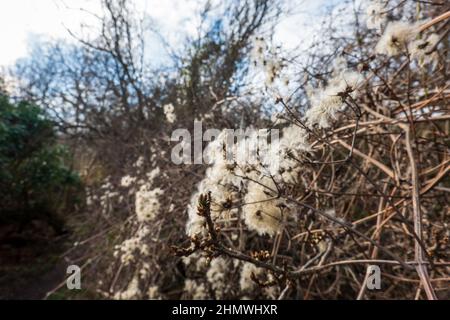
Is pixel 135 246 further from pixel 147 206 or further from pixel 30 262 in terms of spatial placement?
pixel 30 262

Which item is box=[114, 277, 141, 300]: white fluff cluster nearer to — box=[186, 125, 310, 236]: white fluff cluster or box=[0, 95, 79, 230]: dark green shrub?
box=[186, 125, 310, 236]: white fluff cluster

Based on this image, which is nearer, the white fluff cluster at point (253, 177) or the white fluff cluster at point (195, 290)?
the white fluff cluster at point (253, 177)

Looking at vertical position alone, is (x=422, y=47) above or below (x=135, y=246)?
above

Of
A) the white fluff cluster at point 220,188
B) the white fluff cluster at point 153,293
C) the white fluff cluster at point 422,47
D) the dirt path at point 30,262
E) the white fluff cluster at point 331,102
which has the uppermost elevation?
the white fluff cluster at point 422,47

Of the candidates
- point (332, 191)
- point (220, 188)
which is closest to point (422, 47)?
point (332, 191)

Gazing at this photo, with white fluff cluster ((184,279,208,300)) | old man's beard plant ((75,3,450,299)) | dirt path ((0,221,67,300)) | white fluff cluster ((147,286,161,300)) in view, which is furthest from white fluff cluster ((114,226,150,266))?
dirt path ((0,221,67,300))

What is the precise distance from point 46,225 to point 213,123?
277 inches

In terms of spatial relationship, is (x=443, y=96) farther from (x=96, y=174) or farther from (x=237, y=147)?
(x=96, y=174)

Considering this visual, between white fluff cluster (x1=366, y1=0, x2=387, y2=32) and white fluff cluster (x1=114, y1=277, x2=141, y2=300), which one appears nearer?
white fluff cluster (x1=366, y1=0, x2=387, y2=32)

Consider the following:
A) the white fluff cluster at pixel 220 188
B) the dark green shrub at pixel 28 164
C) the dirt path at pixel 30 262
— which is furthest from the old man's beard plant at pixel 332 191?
the dark green shrub at pixel 28 164

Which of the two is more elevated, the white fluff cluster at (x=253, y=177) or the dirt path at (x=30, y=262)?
the white fluff cluster at (x=253, y=177)

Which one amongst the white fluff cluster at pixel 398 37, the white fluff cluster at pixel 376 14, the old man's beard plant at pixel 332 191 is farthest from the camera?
the white fluff cluster at pixel 376 14

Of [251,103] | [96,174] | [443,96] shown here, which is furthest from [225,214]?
[96,174]

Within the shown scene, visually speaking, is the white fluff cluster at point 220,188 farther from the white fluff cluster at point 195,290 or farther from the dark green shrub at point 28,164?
the dark green shrub at point 28,164
